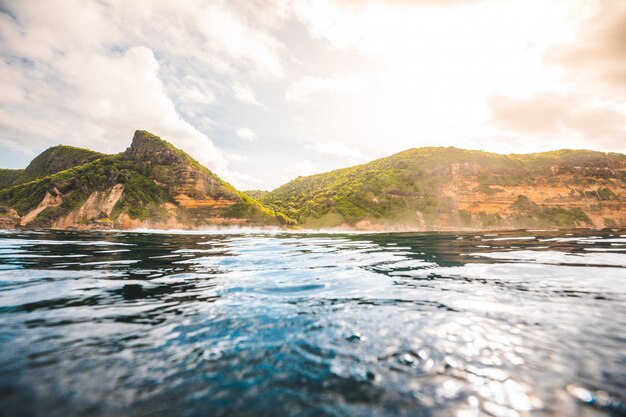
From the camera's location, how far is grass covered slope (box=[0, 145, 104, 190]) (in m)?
101

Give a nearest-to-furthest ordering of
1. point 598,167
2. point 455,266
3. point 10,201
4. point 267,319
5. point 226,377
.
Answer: point 226,377 < point 267,319 < point 455,266 < point 10,201 < point 598,167

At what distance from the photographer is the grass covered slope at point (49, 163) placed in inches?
3981

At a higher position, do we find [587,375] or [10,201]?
[10,201]

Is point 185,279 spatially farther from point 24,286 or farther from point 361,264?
point 361,264

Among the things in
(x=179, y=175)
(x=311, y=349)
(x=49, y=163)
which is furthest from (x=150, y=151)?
(x=311, y=349)

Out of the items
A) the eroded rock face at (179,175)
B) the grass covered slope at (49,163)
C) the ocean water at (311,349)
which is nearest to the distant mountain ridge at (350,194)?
the eroded rock face at (179,175)

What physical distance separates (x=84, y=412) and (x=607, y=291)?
1128 cm

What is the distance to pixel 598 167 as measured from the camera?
3666 inches

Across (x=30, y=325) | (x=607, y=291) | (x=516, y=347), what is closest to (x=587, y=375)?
(x=516, y=347)

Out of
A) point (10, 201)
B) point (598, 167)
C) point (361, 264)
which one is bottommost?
point (361, 264)

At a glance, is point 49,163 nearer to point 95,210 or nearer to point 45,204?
point 45,204

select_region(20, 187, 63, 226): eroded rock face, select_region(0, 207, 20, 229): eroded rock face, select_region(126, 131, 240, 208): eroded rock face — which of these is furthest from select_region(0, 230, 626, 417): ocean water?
select_region(20, 187, 63, 226): eroded rock face

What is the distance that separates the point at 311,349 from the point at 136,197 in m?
83.7

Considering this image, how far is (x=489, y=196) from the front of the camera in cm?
9406
